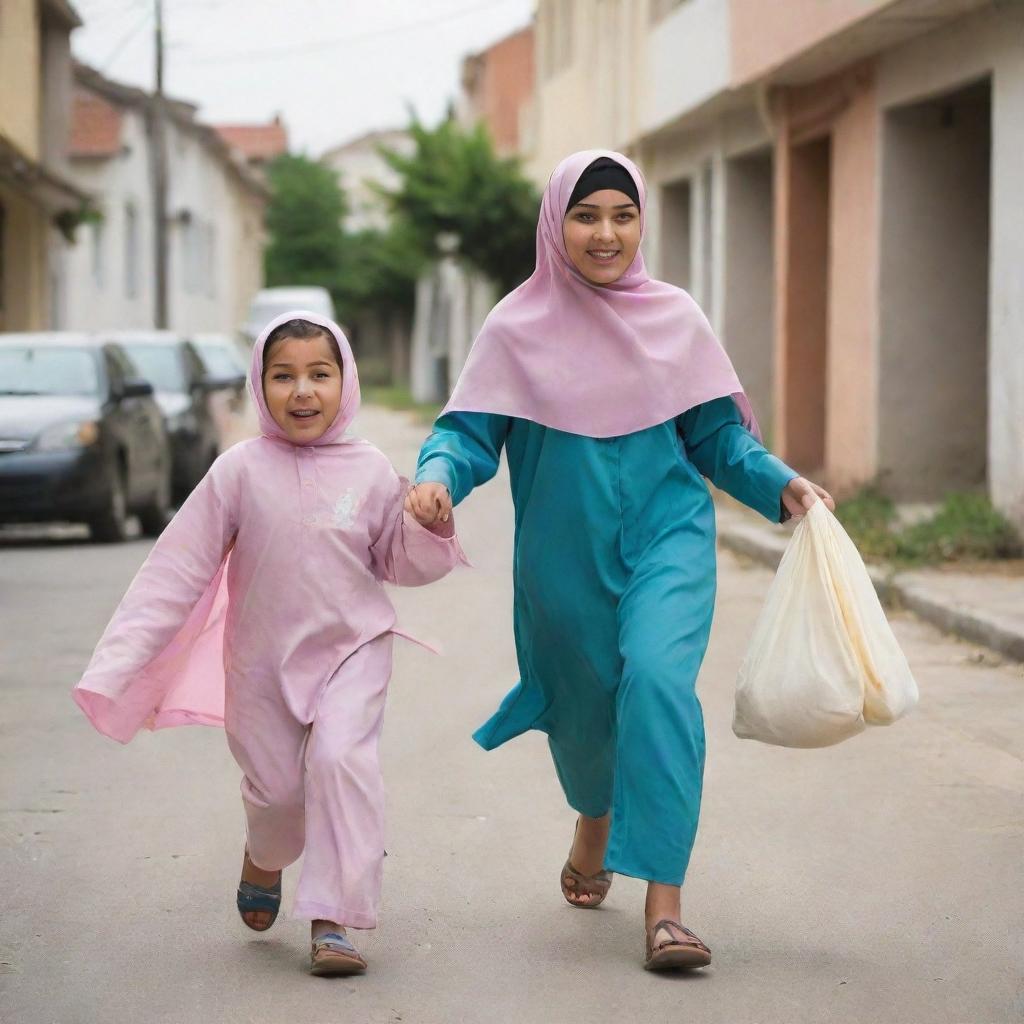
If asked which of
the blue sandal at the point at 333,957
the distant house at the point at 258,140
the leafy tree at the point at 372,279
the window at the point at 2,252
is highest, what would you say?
the distant house at the point at 258,140

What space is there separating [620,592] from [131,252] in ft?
128

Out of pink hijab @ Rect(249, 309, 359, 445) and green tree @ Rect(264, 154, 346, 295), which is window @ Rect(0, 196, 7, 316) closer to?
pink hijab @ Rect(249, 309, 359, 445)

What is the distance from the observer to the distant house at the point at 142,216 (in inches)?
1508

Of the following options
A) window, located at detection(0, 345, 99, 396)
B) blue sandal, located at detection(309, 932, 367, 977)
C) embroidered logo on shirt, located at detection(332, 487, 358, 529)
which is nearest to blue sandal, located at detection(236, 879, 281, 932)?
blue sandal, located at detection(309, 932, 367, 977)

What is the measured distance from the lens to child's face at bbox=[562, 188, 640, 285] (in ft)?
15.5

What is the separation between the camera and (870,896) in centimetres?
518

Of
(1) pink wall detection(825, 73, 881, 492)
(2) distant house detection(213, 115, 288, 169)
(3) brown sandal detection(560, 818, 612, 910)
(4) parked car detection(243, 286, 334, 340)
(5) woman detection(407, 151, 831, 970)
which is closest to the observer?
(5) woman detection(407, 151, 831, 970)

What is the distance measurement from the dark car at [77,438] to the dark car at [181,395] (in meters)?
1.32

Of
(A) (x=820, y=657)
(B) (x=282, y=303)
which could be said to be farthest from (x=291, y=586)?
(B) (x=282, y=303)

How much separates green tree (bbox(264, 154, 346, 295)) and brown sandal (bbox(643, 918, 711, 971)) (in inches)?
2722

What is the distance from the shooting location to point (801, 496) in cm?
471

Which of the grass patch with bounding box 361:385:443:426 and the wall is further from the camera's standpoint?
the grass patch with bounding box 361:385:443:426

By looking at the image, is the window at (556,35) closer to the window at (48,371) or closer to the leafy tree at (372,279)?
the window at (48,371)

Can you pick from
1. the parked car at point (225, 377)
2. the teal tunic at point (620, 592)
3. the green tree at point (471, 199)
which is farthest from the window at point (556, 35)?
the teal tunic at point (620, 592)
